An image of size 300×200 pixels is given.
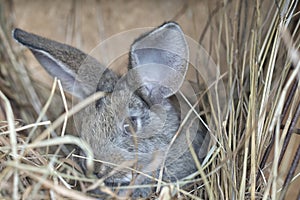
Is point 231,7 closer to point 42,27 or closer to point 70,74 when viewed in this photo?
point 70,74

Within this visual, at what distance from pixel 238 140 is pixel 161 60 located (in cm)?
38

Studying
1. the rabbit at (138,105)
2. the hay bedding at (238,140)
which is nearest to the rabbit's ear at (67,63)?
the rabbit at (138,105)

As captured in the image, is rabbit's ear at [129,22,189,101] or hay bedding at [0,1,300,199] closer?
hay bedding at [0,1,300,199]

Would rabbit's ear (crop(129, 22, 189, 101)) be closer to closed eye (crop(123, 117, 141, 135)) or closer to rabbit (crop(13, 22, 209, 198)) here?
rabbit (crop(13, 22, 209, 198))

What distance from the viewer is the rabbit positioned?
1781 millimetres

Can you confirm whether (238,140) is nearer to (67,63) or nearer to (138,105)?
(138,105)

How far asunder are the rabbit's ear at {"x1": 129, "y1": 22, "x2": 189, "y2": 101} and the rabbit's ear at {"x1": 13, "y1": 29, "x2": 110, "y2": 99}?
200mm

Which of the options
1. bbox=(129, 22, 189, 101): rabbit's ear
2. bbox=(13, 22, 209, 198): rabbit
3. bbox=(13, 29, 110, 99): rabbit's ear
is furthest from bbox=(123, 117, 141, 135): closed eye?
bbox=(13, 29, 110, 99): rabbit's ear

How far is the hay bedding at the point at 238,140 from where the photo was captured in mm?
1374

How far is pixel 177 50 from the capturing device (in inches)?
73.0

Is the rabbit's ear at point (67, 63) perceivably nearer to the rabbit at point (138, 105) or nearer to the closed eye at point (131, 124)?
the rabbit at point (138, 105)

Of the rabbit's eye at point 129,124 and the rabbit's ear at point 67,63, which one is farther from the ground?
the rabbit's ear at point 67,63

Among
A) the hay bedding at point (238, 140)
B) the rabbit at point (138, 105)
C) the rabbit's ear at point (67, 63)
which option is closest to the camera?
the hay bedding at point (238, 140)

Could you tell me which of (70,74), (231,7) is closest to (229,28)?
(231,7)
